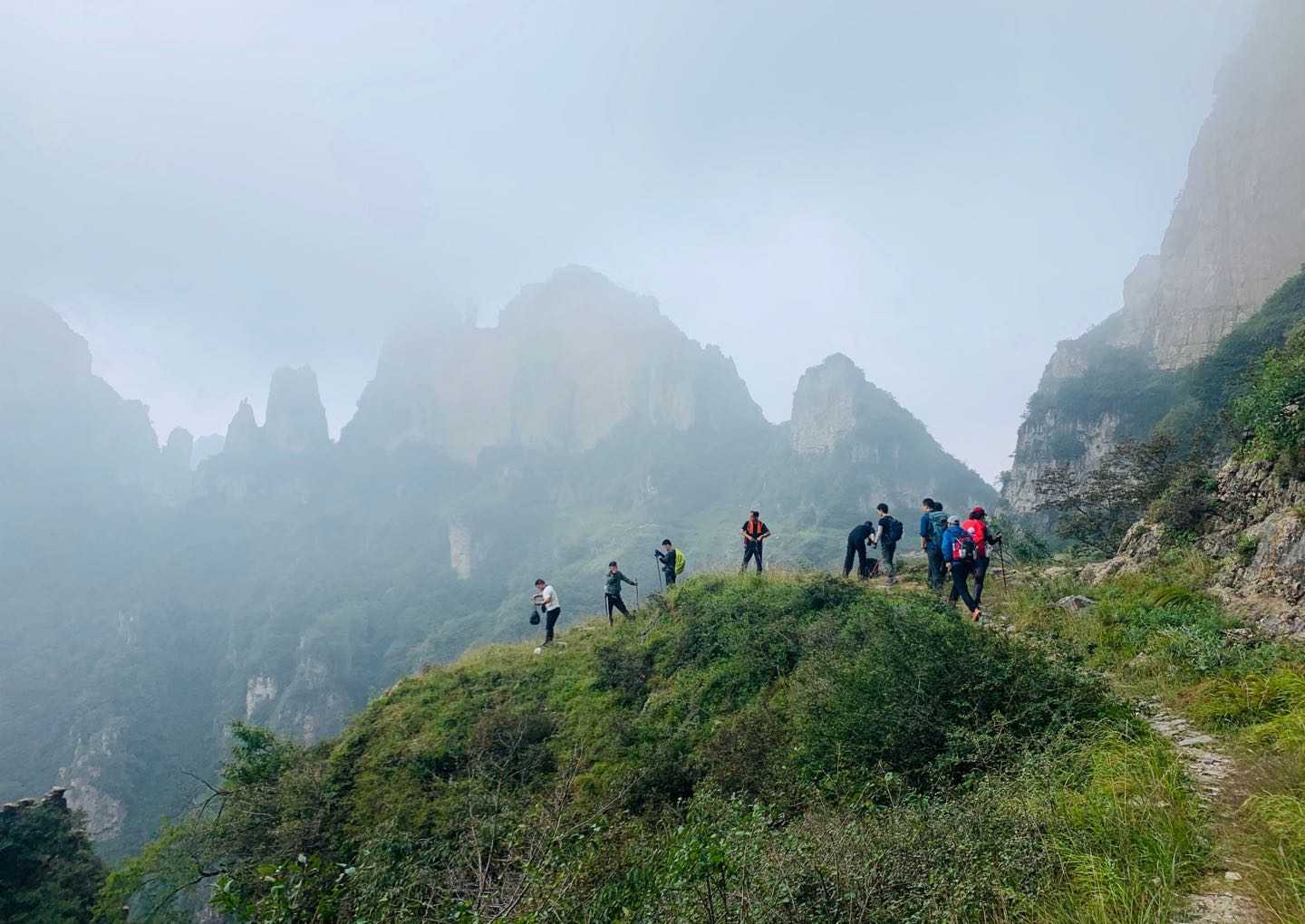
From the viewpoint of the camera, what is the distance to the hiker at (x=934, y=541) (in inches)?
409

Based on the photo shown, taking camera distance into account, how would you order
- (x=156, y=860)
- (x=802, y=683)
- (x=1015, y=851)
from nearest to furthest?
(x=1015, y=851) < (x=802, y=683) < (x=156, y=860)

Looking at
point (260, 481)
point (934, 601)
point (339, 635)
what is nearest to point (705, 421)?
point (339, 635)

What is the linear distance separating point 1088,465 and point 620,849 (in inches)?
2841

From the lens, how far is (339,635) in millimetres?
100125

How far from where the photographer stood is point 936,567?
34.6ft

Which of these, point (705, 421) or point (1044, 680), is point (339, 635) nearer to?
point (705, 421)

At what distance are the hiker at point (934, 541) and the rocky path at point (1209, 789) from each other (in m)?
5.16

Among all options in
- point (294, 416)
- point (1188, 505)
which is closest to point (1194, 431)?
point (1188, 505)

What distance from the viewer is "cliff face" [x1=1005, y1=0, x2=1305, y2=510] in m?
57.7

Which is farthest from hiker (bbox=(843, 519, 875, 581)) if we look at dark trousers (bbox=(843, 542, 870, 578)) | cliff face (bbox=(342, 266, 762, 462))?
cliff face (bbox=(342, 266, 762, 462))

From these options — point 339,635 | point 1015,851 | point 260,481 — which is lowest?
point 1015,851

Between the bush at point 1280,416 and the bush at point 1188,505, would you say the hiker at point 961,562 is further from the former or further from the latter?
the bush at point 1280,416

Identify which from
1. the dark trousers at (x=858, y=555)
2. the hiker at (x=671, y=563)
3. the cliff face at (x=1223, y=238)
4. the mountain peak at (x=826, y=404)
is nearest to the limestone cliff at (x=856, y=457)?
the mountain peak at (x=826, y=404)

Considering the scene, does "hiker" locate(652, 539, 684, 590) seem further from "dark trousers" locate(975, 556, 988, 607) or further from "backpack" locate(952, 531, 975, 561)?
"dark trousers" locate(975, 556, 988, 607)
